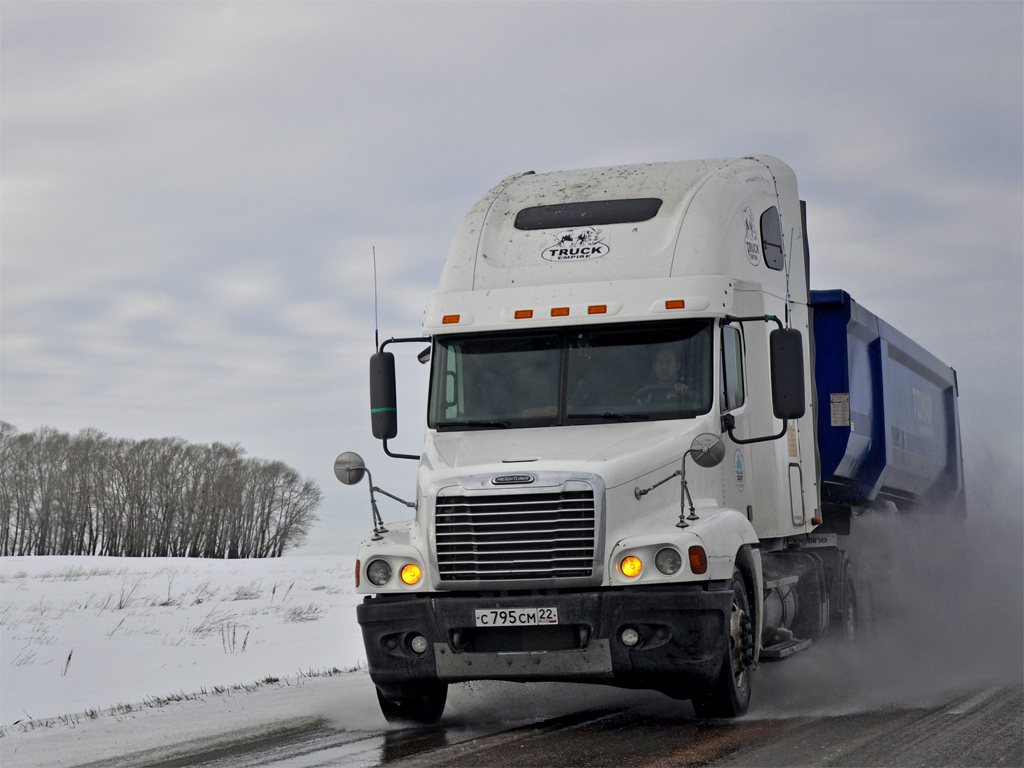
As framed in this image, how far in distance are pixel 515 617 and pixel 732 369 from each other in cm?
278

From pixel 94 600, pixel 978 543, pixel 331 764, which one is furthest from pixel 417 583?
pixel 94 600

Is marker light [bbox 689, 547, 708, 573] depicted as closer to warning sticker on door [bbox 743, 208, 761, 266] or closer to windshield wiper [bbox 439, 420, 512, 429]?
windshield wiper [bbox 439, 420, 512, 429]

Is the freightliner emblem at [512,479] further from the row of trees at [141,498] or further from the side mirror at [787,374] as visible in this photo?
the row of trees at [141,498]

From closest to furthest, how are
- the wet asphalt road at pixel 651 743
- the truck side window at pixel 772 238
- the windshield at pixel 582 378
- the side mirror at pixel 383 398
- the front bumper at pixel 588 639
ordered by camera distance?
the wet asphalt road at pixel 651 743
the front bumper at pixel 588 639
the windshield at pixel 582 378
the side mirror at pixel 383 398
the truck side window at pixel 772 238

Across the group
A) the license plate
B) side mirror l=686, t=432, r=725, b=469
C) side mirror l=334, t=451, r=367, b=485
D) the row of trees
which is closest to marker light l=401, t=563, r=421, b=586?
the license plate

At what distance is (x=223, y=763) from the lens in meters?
7.25

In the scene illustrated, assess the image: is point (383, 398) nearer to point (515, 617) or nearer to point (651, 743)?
point (515, 617)

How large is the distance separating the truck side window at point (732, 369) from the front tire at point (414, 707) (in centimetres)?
309

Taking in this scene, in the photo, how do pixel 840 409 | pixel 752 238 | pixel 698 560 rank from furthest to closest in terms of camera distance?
pixel 840 409
pixel 752 238
pixel 698 560

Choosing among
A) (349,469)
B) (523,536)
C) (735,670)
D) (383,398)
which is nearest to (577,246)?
(383,398)

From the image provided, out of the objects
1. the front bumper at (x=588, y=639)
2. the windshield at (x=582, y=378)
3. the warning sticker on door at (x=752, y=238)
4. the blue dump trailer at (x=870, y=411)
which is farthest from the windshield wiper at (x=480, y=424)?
the blue dump trailer at (x=870, y=411)

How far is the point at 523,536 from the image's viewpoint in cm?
793

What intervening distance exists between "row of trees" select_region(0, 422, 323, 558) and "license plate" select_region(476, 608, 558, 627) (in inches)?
3370

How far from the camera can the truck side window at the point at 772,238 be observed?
10609 millimetres
